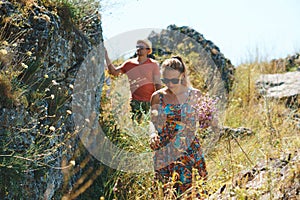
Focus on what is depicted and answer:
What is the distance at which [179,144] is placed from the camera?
3.70 metres

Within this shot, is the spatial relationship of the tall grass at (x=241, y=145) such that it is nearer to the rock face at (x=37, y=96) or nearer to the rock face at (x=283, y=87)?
the rock face at (x=283, y=87)

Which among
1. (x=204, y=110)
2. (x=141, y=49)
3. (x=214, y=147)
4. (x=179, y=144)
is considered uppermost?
(x=141, y=49)

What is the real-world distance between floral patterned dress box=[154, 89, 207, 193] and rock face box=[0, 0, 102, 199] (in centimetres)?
80

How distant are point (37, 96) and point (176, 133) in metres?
1.27

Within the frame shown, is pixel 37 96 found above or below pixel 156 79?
above

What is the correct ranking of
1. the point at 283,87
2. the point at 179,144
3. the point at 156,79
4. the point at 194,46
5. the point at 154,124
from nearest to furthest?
1. the point at 179,144
2. the point at 154,124
3. the point at 156,79
4. the point at 283,87
5. the point at 194,46

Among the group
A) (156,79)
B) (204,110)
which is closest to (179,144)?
(204,110)

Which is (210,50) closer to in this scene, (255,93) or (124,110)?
(255,93)

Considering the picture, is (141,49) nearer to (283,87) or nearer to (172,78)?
(172,78)

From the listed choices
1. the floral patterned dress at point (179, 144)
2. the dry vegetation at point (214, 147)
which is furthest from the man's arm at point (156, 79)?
the floral patterned dress at point (179, 144)

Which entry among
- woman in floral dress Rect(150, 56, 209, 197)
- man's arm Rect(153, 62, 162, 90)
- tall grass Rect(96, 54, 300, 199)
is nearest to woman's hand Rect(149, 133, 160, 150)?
woman in floral dress Rect(150, 56, 209, 197)

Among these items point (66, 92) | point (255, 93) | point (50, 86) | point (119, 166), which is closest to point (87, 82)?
point (66, 92)

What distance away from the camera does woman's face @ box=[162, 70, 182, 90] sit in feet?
12.1

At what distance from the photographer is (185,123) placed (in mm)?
3719
